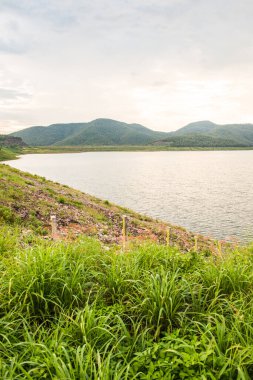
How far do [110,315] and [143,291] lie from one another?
779mm

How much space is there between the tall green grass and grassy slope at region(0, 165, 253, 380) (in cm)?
2

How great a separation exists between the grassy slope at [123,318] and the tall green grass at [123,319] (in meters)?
0.02

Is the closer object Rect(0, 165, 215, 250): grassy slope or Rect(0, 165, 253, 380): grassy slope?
Rect(0, 165, 253, 380): grassy slope

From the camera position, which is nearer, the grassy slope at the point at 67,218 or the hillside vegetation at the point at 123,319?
the hillside vegetation at the point at 123,319

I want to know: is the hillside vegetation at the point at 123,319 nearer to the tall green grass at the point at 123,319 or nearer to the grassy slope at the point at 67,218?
the tall green grass at the point at 123,319

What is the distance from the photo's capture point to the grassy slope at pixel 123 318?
4230mm

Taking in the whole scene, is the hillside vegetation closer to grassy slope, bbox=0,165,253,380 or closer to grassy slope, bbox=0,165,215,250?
grassy slope, bbox=0,165,253,380

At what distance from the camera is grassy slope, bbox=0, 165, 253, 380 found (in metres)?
4.23

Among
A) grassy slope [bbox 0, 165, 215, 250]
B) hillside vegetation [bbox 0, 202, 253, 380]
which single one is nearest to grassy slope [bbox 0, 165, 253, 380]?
hillside vegetation [bbox 0, 202, 253, 380]

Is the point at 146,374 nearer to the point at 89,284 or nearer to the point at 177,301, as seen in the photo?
the point at 177,301

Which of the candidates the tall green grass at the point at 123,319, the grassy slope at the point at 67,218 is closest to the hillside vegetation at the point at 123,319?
the tall green grass at the point at 123,319

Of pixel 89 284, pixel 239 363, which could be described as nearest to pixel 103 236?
pixel 89 284

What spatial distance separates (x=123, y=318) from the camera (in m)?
5.91

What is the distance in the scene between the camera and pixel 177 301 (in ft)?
19.4
